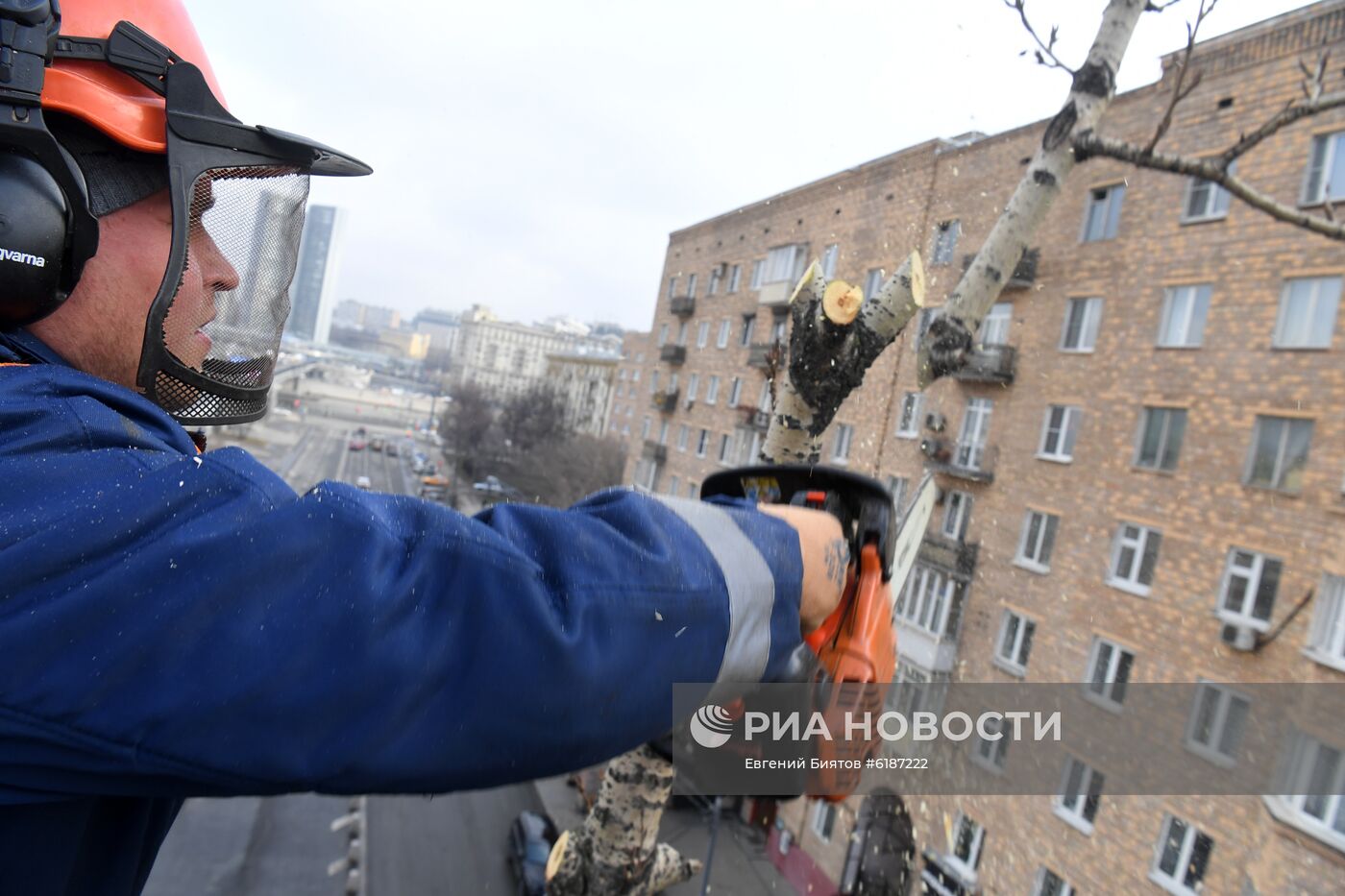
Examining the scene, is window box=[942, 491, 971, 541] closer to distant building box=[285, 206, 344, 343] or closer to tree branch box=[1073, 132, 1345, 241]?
tree branch box=[1073, 132, 1345, 241]

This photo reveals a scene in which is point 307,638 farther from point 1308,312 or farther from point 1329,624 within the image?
point 1308,312

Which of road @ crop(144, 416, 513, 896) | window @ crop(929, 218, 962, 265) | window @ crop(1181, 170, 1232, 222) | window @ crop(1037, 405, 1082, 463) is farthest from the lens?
road @ crop(144, 416, 513, 896)

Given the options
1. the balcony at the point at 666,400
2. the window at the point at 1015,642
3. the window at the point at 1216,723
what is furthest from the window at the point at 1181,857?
the balcony at the point at 666,400

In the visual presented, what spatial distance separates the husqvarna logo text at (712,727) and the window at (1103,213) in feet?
25.9

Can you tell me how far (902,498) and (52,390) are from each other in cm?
808

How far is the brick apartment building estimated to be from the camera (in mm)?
5688

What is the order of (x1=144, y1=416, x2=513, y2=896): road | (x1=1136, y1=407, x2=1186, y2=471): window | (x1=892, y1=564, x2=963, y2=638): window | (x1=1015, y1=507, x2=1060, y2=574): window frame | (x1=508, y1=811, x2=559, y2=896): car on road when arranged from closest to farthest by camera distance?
1. (x1=1136, y1=407, x2=1186, y2=471): window
2. (x1=1015, y1=507, x2=1060, y2=574): window frame
3. (x1=892, y1=564, x2=963, y2=638): window
4. (x1=144, y1=416, x2=513, y2=896): road
5. (x1=508, y1=811, x2=559, y2=896): car on road

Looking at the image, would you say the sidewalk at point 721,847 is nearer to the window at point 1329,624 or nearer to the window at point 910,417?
the window at point 910,417

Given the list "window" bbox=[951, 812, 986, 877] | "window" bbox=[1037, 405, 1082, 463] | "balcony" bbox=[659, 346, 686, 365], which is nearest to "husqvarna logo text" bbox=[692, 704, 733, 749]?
"window" bbox=[1037, 405, 1082, 463]

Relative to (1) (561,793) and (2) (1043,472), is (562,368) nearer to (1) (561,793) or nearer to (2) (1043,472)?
(1) (561,793)

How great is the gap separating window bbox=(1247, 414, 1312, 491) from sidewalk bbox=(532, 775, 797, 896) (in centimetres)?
757

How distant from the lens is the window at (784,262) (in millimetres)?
9375

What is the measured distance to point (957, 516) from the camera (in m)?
8.87

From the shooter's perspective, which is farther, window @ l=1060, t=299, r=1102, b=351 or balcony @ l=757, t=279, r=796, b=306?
balcony @ l=757, t=279, r=796, b=306
